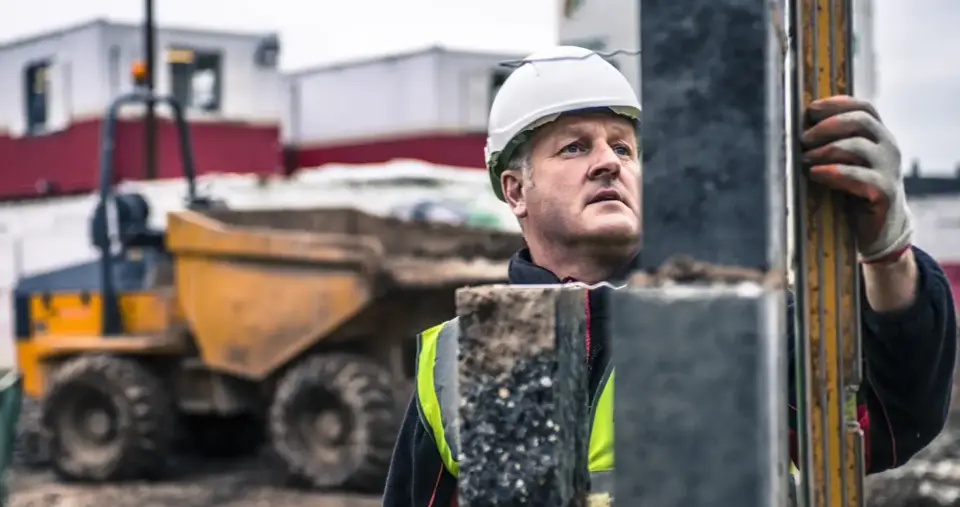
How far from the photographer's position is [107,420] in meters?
9.47

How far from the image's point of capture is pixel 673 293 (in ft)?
4.03

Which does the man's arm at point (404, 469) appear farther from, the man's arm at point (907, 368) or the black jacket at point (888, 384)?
the man's arm at point (907, 368)

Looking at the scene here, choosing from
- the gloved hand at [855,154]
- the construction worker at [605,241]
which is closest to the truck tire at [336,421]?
the construction worker at [605,241]

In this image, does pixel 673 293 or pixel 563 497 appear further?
pixel 563 497

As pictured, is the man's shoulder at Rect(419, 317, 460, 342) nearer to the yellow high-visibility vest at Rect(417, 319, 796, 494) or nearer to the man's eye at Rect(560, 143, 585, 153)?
the yellow high-visibility vest at Rect(417, 319, 796, 494)

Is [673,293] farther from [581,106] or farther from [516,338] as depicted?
[581,106]

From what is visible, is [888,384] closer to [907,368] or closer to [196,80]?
[907,368]

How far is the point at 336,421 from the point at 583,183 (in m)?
6.64

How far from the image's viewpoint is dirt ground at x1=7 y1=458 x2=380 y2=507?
8.38 metres

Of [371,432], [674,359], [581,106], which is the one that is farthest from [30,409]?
[674,359]

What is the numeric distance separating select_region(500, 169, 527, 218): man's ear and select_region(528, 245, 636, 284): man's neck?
0.11 m

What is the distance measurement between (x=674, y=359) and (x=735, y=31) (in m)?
0.30

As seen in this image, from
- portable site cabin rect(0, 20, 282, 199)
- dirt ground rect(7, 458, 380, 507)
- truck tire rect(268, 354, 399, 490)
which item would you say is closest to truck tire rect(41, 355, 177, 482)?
dirt ground rect(7, 458, 380, 507)

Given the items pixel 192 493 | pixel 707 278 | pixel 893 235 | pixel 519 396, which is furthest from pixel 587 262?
pixel 192 493
